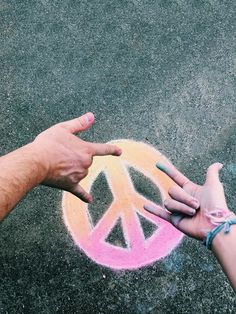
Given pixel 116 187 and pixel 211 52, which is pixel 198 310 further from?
pixel 211 52

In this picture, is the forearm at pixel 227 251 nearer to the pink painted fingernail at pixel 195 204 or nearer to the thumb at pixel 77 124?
the pink painted fingernail at pixel 195 204

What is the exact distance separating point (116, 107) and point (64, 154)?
1298 millimetres

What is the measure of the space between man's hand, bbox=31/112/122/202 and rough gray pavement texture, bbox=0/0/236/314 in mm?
832

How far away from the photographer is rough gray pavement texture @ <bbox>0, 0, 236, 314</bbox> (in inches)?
140

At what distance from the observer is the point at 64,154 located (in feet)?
9.61

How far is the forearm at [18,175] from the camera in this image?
254 cm

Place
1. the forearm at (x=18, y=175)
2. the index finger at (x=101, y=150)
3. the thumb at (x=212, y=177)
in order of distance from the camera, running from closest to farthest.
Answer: the forearm at (x=18, y=175), the thumb at (x=212, y=177), the index finger at (x=101, y=150)

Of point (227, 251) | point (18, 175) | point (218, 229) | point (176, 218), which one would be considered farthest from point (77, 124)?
point (227, 251)

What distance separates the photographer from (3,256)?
144 inches

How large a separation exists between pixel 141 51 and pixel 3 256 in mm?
2148

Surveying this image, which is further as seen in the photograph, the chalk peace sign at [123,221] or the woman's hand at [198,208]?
the chalk peace sign at [123,221]

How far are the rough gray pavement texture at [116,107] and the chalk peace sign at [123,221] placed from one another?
2.8 inches

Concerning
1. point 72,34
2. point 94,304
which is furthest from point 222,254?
point 72,34

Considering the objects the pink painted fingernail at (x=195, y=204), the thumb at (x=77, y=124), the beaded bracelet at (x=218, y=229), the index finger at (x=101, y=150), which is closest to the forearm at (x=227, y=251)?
the beaded bracelet at (x=218, y=229)
